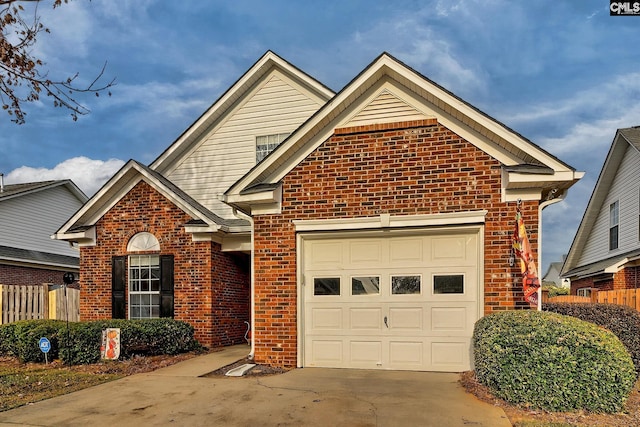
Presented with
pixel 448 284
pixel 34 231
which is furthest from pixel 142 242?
pixel 34 231

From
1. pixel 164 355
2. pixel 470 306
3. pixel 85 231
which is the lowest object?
pixel 164 355

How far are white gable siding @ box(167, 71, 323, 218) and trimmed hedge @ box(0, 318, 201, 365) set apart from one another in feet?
14.4

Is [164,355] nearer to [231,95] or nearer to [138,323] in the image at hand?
[138,323]

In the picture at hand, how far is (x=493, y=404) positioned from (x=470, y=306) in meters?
2.26

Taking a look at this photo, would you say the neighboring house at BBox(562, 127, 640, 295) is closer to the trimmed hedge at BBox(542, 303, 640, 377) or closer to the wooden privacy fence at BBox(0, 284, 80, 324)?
the trimmed hedge at BBox(542, 303, 640, 377)

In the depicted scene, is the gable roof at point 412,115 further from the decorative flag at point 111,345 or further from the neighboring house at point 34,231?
the neighboring house at point 34,231

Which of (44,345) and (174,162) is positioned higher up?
(174,162)

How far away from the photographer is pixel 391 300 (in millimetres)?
8766

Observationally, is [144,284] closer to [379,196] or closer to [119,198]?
[119,198]

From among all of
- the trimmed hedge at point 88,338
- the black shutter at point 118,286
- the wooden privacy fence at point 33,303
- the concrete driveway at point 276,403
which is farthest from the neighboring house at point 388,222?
the wooden privacy fence at point 33,303

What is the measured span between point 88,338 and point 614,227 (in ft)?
63.9

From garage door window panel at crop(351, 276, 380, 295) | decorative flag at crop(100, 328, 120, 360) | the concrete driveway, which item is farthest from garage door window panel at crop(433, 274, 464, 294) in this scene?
decorative flag at crop(100, 328, 120, 360)

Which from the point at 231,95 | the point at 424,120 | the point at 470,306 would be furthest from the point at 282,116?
the point at 470,306

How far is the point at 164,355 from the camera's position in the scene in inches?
427
